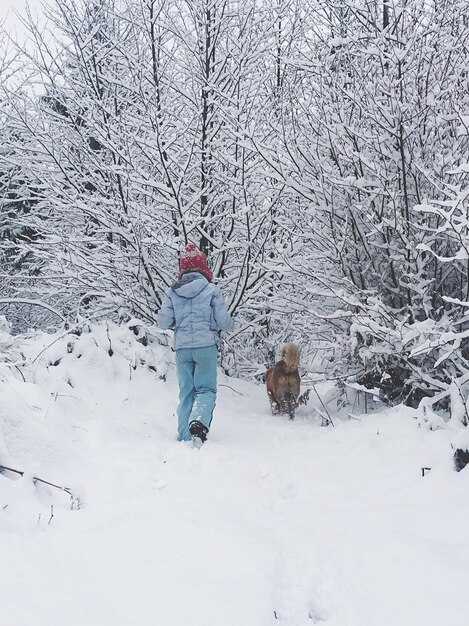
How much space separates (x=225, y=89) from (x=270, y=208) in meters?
1.65

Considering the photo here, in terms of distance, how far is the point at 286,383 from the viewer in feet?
21.5

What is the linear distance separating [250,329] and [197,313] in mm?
2962

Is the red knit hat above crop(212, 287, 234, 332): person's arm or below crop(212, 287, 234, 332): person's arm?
above

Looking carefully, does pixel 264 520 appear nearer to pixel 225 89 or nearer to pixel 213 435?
pixel 213 435

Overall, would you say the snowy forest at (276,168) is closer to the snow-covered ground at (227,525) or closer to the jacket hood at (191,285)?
the jacket hood at (191,285)

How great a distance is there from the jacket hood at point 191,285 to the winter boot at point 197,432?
1274 millimetres

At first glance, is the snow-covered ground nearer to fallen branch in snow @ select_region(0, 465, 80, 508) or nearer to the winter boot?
fallen branch in snow @ select_region(0, 465, 80, 508)

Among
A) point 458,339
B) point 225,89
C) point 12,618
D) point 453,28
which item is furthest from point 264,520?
point 225,89

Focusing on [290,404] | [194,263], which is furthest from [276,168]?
[290,404]

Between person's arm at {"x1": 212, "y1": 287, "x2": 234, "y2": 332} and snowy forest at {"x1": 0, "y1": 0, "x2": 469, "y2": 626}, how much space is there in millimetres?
504

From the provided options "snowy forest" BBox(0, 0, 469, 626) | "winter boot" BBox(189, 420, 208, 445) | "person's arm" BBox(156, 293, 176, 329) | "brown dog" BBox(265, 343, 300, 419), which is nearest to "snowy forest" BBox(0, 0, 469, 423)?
"snowy forest" BBox(0, 0, 469, 626)

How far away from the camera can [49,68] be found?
757 centimetres

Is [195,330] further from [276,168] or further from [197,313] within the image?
[276,168]

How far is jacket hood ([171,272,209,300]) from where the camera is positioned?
18.0 feet
